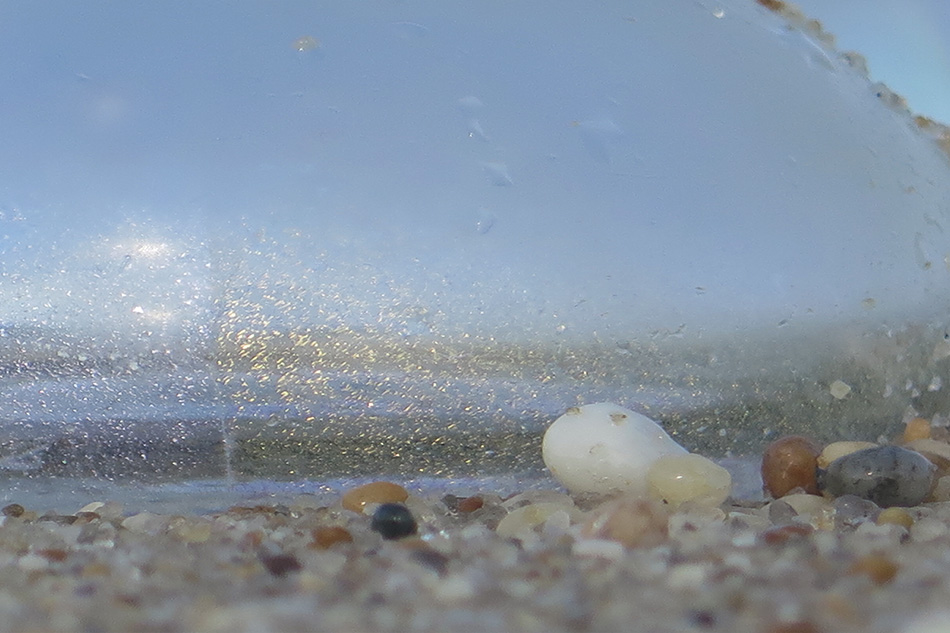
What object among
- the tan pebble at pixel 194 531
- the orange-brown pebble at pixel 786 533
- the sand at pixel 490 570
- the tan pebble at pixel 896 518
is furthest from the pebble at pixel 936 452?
the tan pebble at pixel 194 531

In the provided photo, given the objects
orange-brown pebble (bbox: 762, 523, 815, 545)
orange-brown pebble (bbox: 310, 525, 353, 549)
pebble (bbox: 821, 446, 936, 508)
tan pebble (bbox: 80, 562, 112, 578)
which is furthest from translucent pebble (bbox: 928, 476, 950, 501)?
tan pebble (bbox: 80, 562, 112, 578)

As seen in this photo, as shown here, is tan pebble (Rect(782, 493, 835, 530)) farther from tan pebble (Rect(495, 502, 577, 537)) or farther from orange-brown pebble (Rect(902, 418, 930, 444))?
orange-brown pebble (Rect(902, 418, 930, 444))

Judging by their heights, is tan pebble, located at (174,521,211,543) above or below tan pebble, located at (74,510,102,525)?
above

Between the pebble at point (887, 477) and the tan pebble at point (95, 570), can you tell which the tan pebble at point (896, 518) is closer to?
the pebble at point (887, 477)

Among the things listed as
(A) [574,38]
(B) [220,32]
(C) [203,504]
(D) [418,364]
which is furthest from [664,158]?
(C) [203,504]

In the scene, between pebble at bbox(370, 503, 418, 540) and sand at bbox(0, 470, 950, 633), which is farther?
pebble at bbox(370, 503, 418, 540)
